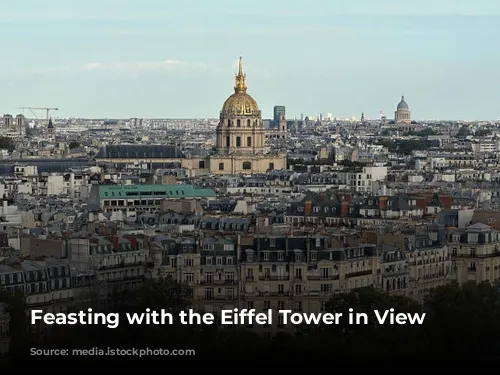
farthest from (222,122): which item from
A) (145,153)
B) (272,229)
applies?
(272,229)

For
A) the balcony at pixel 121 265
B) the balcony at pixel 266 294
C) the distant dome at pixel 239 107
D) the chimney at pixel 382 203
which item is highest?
the distant dome at pixel 239 107

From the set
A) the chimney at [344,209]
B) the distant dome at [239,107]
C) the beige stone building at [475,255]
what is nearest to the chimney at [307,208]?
the chimney at [344,209]

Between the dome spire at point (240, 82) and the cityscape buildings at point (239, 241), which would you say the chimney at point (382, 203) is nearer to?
the cityscape buildings at point (239, 241)

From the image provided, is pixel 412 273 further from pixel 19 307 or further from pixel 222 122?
pixel 222 122

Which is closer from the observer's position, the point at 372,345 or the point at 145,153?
the point at 372,345

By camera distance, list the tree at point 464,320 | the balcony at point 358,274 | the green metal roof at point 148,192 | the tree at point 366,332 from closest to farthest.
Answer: the tree at point 366,332
the tree at point 464,320
the balcony at point 358,274
the green metal roof at point 148,192

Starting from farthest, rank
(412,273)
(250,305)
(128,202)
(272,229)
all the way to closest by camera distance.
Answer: (128,202)
(272,229)
(412,273)
(250,305)

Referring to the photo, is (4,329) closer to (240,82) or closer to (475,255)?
(475,255)
